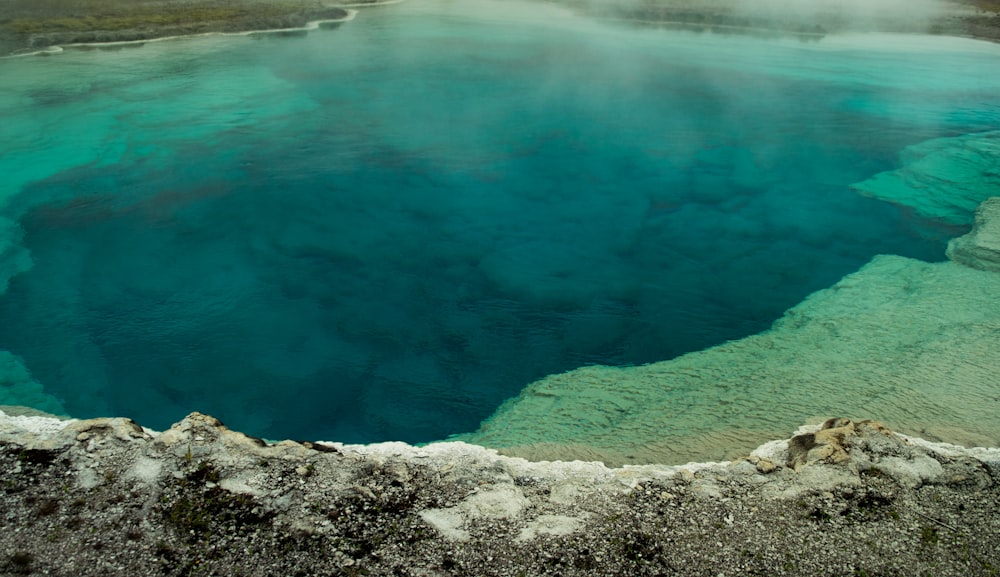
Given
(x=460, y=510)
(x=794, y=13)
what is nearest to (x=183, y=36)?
(x=460, y=510)

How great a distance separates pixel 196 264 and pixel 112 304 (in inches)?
50.6

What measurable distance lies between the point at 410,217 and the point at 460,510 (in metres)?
6.99

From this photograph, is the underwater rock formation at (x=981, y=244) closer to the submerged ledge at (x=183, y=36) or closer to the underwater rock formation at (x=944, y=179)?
the underwater rock formation at (x=944, y=179)

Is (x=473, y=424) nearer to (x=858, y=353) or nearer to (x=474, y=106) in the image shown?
(x=858, y=353)

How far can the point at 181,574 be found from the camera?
4297 mm

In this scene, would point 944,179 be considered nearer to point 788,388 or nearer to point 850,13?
point 788,388

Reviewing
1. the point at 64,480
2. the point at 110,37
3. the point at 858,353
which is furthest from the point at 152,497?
the point at 110,37

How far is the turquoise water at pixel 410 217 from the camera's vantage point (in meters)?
7.82

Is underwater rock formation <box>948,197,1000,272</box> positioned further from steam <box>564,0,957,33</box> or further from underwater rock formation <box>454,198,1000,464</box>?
steam <box>564,0,957,33</box>

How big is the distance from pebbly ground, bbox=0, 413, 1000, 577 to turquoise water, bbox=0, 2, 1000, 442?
5.58 ft

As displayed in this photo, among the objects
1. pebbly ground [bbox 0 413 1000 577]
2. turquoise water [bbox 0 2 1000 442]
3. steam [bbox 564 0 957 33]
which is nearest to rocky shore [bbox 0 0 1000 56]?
steam [bbox 564 0 957 33]

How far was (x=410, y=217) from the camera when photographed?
11.2 metres

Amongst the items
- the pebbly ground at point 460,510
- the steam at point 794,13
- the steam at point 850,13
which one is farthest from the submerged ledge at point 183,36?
the pebbly ground at point 460,510

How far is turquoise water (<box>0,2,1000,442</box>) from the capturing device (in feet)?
25.7
